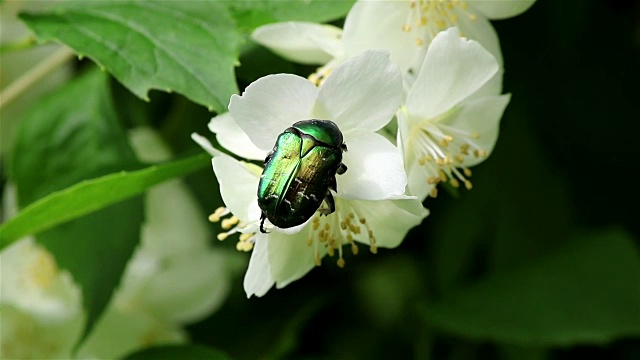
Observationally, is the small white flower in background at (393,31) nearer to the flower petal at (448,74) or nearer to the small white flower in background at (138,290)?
the flower petal at (448,74)

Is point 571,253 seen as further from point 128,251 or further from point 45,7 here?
point 45,7

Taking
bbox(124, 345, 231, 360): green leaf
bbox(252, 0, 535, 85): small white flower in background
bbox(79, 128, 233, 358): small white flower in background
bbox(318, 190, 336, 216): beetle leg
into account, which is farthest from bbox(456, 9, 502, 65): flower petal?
bbox(79, 128, 233, 358): small white flower in background

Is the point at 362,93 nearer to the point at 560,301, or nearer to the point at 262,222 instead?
the point at 262,222

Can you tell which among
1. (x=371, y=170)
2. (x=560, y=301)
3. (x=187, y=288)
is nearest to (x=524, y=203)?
(x=560, y=301)

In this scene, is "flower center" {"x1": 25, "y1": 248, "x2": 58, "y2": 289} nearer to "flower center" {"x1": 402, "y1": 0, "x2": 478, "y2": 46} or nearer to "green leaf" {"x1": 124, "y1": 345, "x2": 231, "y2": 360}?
"green leaf" {"x1": 124, "y1": 345, "x2": 231, "y2": 360}

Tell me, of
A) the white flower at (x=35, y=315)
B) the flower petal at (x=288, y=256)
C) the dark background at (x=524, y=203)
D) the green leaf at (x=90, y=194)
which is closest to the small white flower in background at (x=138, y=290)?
the white flower at (x=35, y=315)

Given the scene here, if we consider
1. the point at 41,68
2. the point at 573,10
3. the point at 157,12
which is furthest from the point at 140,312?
the point at 573,10
